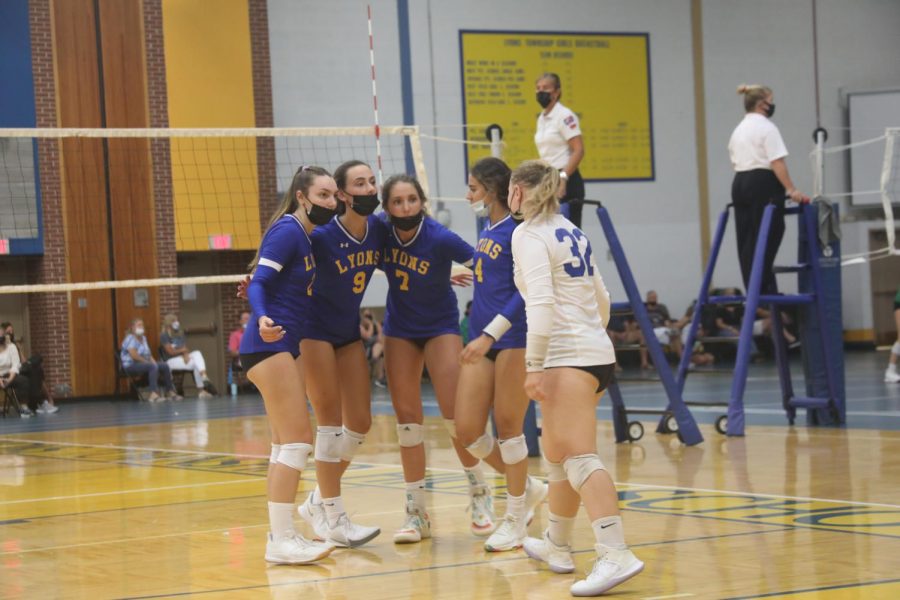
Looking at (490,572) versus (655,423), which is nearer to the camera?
(490,572)

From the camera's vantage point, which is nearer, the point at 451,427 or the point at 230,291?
the point at 451,427

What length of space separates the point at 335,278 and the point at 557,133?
177 inches

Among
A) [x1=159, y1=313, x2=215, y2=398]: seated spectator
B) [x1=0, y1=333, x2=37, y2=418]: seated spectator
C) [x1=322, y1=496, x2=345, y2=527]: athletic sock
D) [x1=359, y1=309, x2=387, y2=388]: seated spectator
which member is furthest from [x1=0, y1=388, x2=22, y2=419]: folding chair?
[x1=322, y1=496, x2=345, y2=527]: athletic sock

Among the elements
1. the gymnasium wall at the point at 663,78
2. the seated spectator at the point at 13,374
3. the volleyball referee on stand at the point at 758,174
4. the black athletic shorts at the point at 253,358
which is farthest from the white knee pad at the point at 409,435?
the gymnasium wall at the point at 663,78

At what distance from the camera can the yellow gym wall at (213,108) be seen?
22.7 m


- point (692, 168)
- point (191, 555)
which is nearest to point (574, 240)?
point (191, 555)

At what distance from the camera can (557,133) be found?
33.9ft

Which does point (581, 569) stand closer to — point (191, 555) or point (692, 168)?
point (191, 555)

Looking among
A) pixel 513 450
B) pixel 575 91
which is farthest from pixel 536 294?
pixel 575 91

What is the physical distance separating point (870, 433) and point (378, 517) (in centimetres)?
516

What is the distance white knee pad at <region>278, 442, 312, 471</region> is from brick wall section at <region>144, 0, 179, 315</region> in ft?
56.8

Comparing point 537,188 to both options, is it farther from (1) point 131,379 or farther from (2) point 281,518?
(1) point 131,379

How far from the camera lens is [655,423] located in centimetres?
1308

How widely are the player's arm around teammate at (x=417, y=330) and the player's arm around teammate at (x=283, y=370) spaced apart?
0.60 metres
